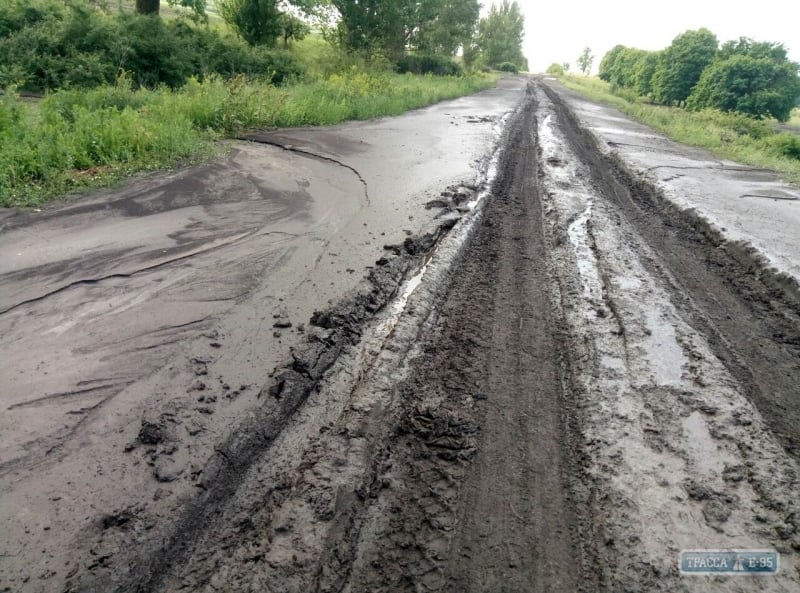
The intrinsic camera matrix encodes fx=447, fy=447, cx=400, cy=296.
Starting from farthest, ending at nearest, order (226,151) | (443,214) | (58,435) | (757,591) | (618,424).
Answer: (226,151) < (443,214) < (618,424) < (58,435) < (757,591)

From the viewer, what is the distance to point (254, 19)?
20.2 m

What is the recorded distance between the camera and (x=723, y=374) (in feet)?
11.5

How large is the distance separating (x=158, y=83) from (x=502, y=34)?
193 ft

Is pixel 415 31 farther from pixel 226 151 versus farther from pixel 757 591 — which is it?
pixel 757 591

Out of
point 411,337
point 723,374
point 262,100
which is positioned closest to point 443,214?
point 411,337

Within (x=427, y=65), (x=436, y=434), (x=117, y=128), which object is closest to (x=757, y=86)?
(x=427, y=65)

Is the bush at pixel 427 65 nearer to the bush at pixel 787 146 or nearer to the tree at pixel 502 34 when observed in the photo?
the tree at pixel 502 34

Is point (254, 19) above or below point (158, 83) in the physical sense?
above

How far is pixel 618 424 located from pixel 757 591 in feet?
3.51

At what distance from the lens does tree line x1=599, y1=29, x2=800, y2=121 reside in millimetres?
26250

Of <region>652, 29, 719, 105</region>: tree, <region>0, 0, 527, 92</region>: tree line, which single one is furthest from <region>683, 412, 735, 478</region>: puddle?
<region>652, 29, 719, 105</region>: tree

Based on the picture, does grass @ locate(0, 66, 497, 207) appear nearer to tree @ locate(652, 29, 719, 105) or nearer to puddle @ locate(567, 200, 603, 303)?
puddle @ locate(567, 200, 603, 303)

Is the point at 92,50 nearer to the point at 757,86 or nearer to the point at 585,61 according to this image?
the point at 757,86

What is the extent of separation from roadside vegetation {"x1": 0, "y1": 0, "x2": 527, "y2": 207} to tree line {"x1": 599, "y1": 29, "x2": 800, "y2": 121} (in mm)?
15865
